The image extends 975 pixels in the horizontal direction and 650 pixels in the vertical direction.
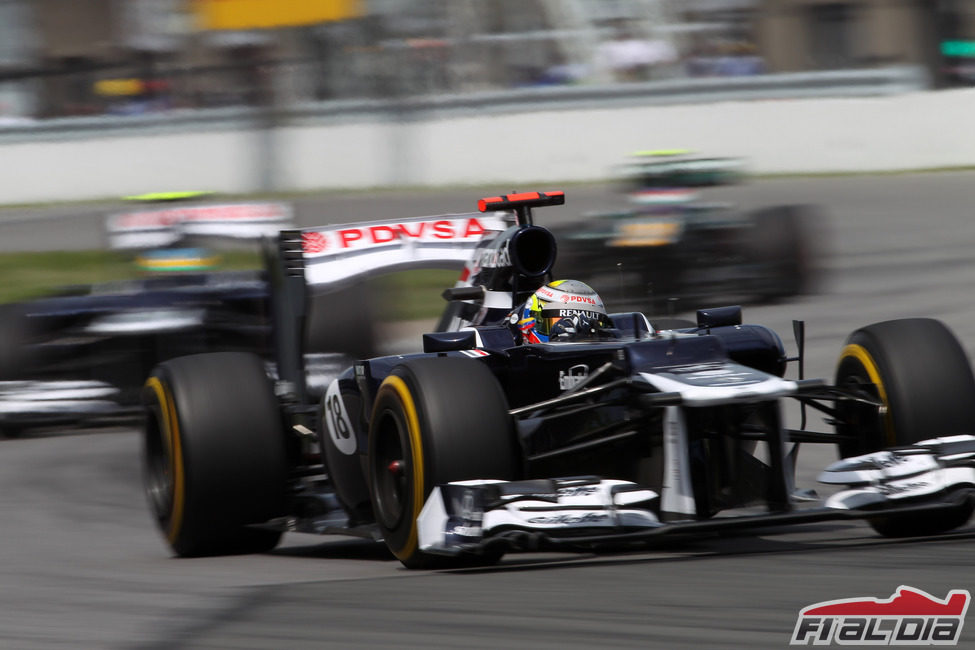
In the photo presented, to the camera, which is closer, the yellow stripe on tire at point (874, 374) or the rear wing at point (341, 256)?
the yellow stripe on tire at point (874, 374)

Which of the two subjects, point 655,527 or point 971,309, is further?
point 971,309

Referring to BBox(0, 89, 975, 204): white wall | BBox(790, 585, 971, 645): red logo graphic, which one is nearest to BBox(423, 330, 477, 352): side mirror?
BBox(790, 585, 971, 645): red logo graphic

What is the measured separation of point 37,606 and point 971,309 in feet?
33.8

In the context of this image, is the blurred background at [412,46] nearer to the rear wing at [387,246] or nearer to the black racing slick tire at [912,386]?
the rear wing at [387,246]

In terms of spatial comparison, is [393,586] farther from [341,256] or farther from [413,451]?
[341,256]

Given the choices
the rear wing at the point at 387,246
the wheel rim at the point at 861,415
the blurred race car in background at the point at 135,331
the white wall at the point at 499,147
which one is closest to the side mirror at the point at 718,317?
the wheel rim at the point at 861,415

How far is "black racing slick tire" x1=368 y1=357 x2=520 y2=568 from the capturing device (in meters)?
5.59

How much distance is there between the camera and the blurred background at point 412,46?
23.2 metres

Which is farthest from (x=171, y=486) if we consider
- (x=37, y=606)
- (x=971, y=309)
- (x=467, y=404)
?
(x=971, y=309)

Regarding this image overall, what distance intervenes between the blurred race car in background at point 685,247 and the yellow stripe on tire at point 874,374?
7.50 m

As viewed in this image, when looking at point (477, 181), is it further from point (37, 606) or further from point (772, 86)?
point (37, 606)

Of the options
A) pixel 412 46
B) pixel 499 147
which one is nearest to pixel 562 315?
pixel 499 147

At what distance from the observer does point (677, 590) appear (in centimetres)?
511

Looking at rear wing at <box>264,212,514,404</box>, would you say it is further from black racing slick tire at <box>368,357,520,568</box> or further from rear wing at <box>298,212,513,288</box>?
black racing slick tire at <box>368,357,520,568</box>
